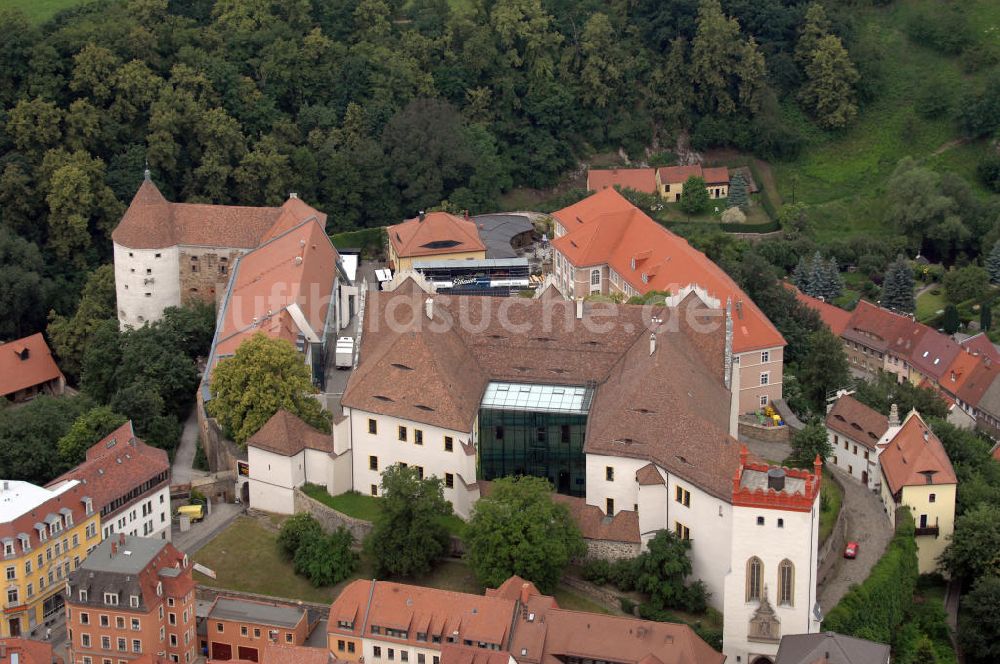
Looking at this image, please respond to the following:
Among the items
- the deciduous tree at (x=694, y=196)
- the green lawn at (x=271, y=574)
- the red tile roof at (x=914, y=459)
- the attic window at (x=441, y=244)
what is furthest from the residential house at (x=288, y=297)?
the deciduous tree at (x=694, y=196)

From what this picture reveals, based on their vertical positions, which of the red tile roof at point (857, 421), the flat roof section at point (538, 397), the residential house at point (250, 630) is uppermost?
the flat roof section at point (538, 397)

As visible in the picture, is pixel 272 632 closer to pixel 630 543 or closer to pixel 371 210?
pixel 630 543


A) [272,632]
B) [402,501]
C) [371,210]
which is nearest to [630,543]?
[402,501]

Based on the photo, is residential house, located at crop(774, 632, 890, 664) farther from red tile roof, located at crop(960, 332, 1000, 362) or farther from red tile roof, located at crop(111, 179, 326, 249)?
red tile roof, located at crop(960, 332, 1000, 362)

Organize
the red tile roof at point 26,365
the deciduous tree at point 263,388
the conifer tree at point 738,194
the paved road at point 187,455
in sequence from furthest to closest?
the conifer tree at point 738,194
the red tile roof at point 26,365
the paved road at point 187,455
the deciduous tree at point 263,388

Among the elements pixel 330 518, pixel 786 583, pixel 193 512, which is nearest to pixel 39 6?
pixel 193 512

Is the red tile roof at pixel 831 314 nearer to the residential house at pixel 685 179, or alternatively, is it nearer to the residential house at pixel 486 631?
the residential house at pixel 685 179

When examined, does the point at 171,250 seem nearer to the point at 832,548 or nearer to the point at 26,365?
the point at 26,365
